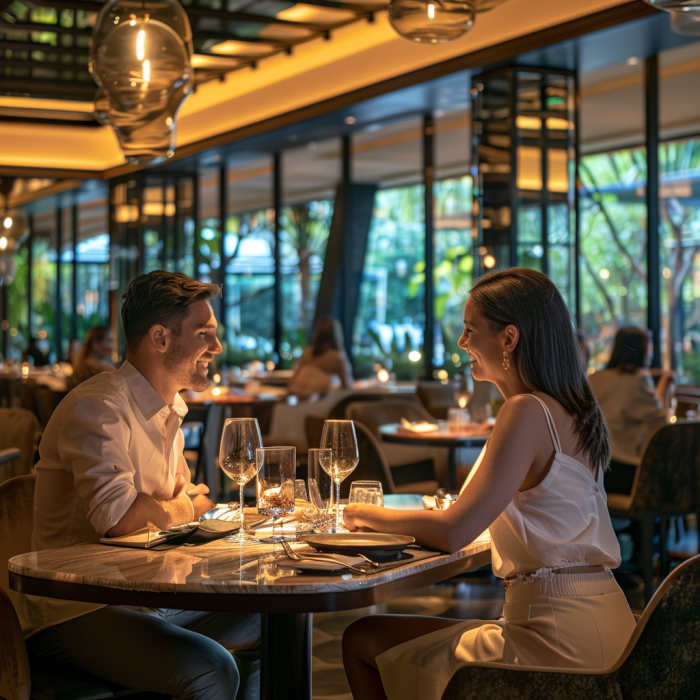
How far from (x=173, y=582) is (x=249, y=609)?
0.51 ft

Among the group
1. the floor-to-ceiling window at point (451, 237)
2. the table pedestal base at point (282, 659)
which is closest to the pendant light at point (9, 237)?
the floor-to-ceiling window at point (451, 237)

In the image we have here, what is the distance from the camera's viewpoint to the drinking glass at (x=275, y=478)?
204 centimetres

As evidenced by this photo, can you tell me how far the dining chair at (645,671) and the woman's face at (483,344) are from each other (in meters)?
0.68

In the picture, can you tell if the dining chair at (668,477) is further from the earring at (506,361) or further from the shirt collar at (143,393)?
the shirt collar at (143,393)

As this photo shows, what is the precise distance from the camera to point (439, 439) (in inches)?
187

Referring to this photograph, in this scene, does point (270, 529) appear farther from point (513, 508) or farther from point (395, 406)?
point (395, 406)

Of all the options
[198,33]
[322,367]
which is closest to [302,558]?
[322,367]

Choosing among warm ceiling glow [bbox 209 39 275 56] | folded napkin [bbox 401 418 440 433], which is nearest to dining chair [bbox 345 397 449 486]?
folded napkin [bbox 401 418 440 433]

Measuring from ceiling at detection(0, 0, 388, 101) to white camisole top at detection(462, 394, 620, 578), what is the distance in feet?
20.1

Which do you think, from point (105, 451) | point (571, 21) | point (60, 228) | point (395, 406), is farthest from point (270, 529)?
point (60, 228)

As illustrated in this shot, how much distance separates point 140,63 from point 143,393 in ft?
4.53

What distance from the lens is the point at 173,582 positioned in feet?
5.53

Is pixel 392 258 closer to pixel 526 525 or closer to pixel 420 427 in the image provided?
pixel 420 427

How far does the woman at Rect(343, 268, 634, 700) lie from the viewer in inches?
75.9
